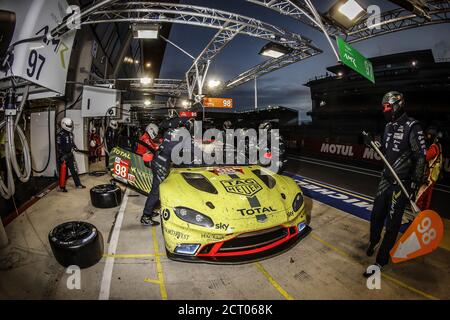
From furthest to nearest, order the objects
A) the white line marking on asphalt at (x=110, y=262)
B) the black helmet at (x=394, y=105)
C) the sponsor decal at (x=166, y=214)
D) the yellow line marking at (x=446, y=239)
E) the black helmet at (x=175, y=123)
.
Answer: the black helmet at (x=175, y=123)
the yellow line marking at (x=446, y=239)
the black helmet at (x=394, y=105)
the sponsor decal at (x=166, y=214)
the white line marking on asphalt at (x=110, y=262)

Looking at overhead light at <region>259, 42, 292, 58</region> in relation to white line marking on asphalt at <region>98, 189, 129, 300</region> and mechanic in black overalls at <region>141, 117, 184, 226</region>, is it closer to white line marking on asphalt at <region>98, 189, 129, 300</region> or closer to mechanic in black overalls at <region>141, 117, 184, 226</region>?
mechanic in black overalls at <region>141, 117, 184, 226</region>

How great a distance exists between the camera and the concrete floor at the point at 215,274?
254 centimetres

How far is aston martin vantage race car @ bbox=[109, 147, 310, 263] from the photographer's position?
2.72m

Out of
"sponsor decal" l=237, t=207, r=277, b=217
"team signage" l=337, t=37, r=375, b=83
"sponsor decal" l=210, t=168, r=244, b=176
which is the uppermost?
"team signage" l=337, t=37, r=375, b=83

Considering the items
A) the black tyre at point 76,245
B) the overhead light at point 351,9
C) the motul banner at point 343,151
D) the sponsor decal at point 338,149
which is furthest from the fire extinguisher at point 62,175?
the sponsor decal at point 338,149

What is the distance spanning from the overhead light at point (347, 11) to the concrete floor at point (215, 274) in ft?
19.4

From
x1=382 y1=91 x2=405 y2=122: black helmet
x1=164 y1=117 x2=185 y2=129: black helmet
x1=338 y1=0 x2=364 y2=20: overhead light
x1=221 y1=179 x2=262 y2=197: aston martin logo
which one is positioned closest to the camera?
x1=382 y1=91 x2=405 y2=122: black helmet

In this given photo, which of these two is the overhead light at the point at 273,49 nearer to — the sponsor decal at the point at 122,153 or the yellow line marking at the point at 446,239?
the sponsor decal at the point at 122,153

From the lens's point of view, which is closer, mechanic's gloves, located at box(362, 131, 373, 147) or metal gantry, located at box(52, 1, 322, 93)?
mechanic's gloves, located at box(362, 131, 373, 147)

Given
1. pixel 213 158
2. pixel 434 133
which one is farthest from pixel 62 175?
pixel 434 133

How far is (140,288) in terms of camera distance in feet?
8.50

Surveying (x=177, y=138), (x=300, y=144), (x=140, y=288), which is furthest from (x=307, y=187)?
(x=300, y=144)

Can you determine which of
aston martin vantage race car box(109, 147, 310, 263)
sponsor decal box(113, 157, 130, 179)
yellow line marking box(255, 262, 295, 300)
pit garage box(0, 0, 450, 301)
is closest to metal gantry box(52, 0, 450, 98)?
pit garage box(0, 0, 450, 301)

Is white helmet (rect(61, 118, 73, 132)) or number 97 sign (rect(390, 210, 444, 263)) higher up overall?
white helmet (rect(61, 118, 73, 132))
